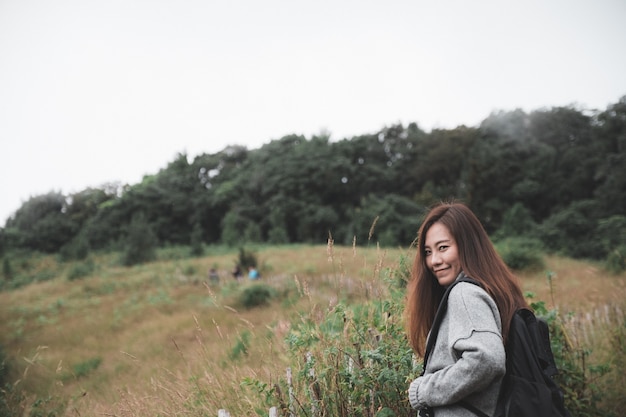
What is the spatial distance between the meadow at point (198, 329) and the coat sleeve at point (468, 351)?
2.85 feet

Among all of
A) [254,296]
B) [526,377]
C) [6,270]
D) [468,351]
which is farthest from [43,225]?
[526,377]

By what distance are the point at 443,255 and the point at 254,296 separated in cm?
974

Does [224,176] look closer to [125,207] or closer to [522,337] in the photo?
[125,207]

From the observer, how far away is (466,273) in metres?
1.52

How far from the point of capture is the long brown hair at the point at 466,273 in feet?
4.84

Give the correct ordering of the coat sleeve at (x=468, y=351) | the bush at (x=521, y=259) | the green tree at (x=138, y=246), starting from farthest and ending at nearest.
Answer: the green tree at (x=138, y=246), the bush at (x=521, y=259), the coat sleeve at (x=468, y=351)

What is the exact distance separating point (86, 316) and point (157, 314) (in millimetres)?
3047

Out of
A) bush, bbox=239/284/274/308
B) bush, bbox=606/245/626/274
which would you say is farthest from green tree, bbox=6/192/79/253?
bush, bbox=606/245/626/274

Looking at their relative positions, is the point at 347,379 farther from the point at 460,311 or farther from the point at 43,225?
the point at 43,225

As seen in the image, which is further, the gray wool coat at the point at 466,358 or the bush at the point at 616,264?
the bush at the point at 616,264

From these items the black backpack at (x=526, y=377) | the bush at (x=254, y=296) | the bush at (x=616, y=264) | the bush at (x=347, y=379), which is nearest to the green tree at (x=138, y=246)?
the bush at (x=254, y=296)

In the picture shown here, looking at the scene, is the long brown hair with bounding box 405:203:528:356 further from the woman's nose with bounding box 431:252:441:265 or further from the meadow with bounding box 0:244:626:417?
the meadow with bounding box 0:244:626:417

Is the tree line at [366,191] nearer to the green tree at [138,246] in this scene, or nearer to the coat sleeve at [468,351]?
the green tree at [138,246]

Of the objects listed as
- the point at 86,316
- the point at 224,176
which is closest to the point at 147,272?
the point at 86,316
